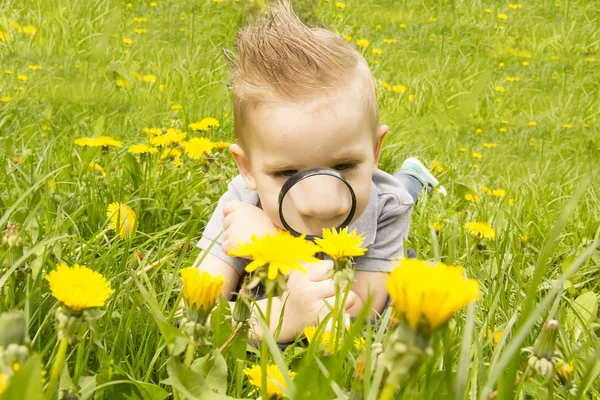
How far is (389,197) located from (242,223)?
45 cm

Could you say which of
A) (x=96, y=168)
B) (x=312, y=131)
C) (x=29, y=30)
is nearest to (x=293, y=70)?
(x=312, y=131)

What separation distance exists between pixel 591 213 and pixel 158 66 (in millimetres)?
2323

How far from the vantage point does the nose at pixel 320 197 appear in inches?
52.8

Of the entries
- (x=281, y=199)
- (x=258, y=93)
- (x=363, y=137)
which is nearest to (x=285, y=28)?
(x=258, y=93)

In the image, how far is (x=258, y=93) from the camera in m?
1.55

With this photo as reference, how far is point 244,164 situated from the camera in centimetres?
166

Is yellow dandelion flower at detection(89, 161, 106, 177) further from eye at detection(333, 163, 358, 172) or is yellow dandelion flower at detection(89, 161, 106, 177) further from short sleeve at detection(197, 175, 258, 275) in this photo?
eye at detection(333, 163, 358, 172)

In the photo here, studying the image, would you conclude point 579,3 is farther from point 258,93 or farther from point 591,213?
point 258,93

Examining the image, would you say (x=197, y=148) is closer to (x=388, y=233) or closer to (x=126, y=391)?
(x=388, y=233)

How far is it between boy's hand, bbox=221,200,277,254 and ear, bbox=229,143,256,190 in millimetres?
52

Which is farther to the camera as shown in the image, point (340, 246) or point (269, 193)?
point (269, 193)

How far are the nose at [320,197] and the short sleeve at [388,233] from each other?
376 mm

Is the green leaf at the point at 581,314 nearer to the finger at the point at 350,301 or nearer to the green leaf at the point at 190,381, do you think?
the finger at the point at 350,301

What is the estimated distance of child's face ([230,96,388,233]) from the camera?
4.67ft
